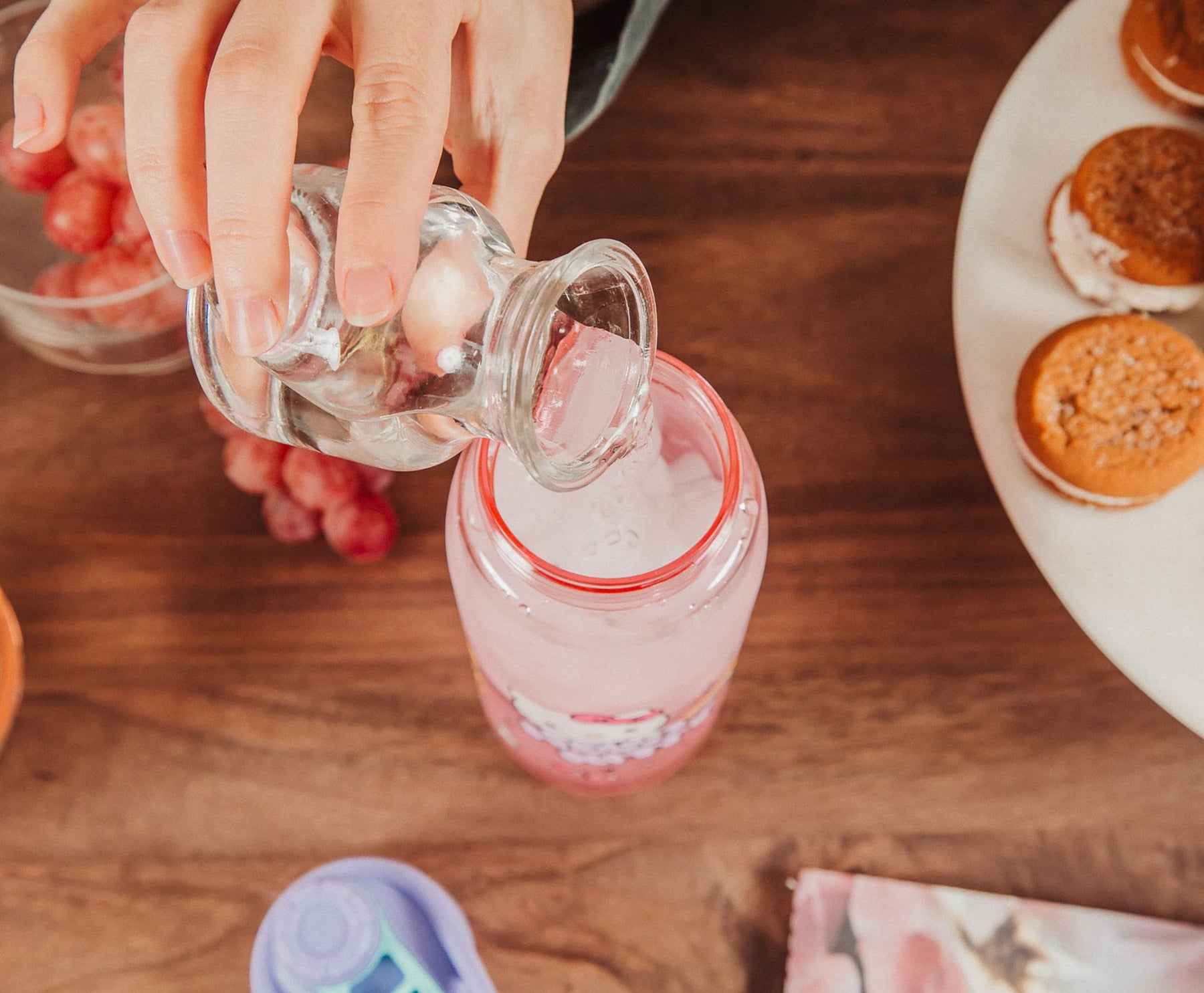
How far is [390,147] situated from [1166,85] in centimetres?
44

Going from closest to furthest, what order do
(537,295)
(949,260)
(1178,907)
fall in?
(537,295) < (1178,907) < (949,260)

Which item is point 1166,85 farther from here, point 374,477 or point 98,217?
point 98,217

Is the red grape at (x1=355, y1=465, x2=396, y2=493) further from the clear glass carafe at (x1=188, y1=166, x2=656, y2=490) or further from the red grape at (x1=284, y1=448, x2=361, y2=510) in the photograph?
the clear glass carafe at (x1=188, y1=166, x2=656, y2=490)

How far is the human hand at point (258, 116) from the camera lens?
362mm

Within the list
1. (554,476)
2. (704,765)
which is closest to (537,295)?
(554,476)

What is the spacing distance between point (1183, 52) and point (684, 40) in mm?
307

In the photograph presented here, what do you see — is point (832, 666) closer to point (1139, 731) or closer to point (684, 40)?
point (1139, 731)

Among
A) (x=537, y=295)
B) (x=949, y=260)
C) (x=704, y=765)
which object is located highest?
(x=537, y=295)

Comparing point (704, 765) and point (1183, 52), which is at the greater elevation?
point (1183, 52)

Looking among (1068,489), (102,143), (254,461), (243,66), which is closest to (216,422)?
(254,461)

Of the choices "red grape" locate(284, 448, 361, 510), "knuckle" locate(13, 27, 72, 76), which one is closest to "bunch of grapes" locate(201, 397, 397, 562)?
"red grape" locate(284, 448, 361, 510)

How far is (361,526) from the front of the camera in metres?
0.59

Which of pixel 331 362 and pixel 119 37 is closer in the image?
pixel 331 362

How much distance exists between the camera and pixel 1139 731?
60 centimetres
